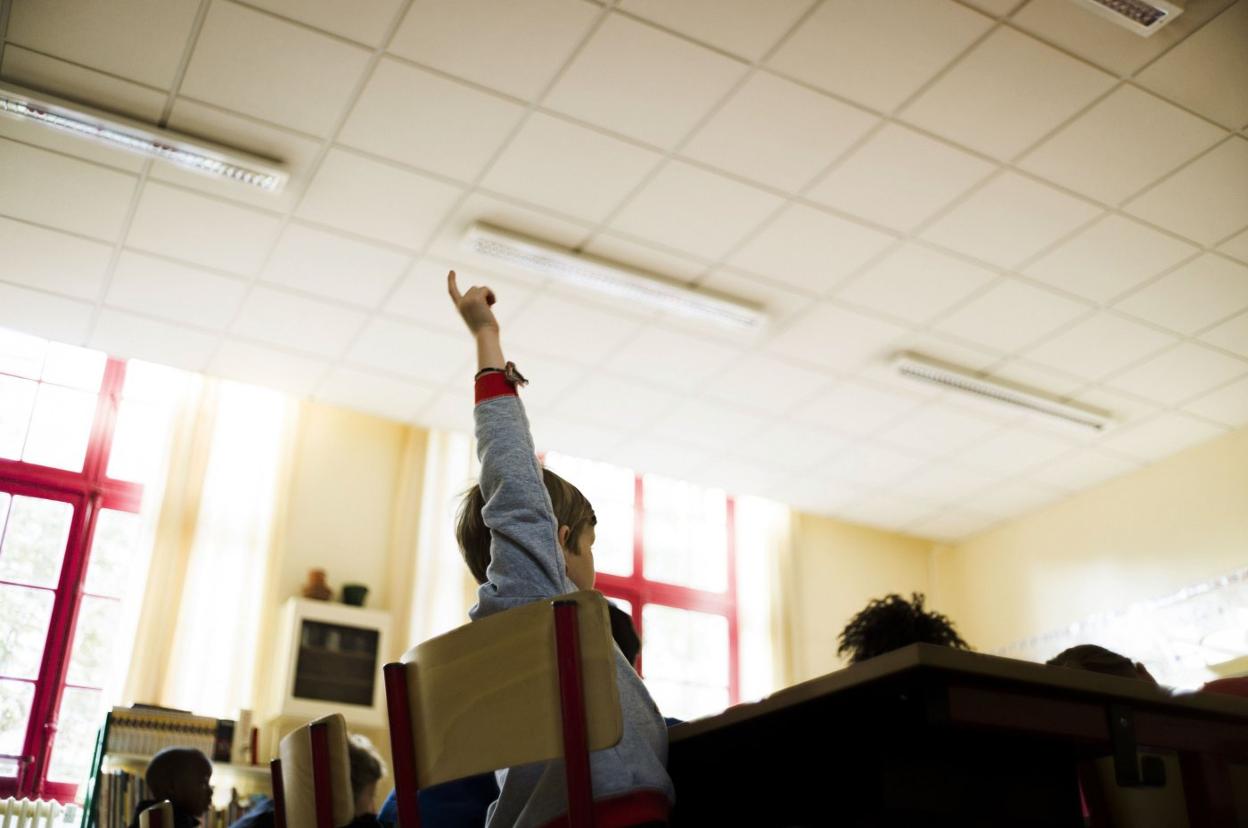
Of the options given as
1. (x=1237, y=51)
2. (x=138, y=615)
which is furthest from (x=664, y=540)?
(x=1237, y=51)

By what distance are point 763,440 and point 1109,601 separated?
2461 millimetres

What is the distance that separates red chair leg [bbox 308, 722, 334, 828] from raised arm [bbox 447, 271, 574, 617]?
300 millimetres

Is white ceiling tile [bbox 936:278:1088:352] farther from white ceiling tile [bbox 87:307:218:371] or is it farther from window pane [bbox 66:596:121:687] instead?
window pane [bbox 66:596:121:687]

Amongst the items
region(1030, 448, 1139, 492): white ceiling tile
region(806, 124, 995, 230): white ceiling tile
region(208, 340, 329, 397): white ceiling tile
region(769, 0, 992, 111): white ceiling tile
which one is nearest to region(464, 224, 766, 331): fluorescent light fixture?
region(806, 124, 995, 230): white ceiling tile

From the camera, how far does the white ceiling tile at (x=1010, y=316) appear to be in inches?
223

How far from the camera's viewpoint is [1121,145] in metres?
4.73

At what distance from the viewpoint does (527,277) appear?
18.3ft

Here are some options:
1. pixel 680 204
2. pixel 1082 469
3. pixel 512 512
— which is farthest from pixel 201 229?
pixel 1082 469

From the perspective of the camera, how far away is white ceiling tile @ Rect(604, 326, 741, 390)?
19.9ft

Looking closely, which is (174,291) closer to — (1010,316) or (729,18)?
(729,18)

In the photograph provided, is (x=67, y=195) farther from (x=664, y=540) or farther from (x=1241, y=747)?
(x=1241, y=747)

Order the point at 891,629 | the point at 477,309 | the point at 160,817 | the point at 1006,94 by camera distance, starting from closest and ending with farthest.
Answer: the point at 477,309
the point at 160,817
the point at 891,629
the point at 1006,94

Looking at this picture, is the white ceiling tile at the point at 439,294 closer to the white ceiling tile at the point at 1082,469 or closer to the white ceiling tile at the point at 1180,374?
the white ceiling tile at the point at 1180,374

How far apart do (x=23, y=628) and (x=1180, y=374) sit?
20.0ft
